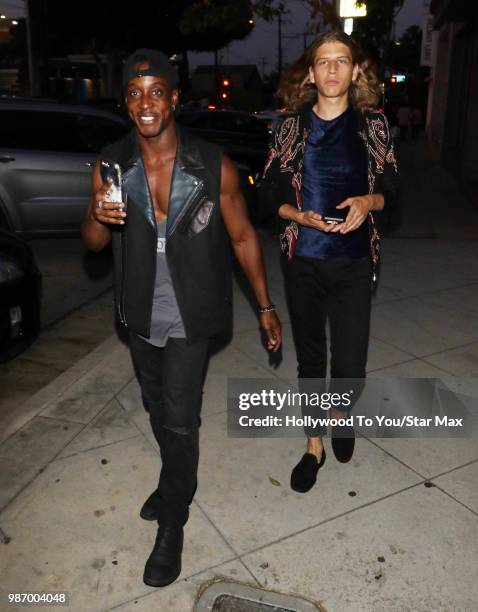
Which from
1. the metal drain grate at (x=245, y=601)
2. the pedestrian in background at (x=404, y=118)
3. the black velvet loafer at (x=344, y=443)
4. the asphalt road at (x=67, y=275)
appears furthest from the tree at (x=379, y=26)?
the pedestrian in background at (x=404, y=118)

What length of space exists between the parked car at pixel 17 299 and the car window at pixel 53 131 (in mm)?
3337

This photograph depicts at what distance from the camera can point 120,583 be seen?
2771 millimetres

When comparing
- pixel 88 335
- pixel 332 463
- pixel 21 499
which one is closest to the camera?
pixel 21 499

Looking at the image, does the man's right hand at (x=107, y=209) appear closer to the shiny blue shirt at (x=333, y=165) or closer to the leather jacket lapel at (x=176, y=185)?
the leather jacket lapel at (x=176, y=185)

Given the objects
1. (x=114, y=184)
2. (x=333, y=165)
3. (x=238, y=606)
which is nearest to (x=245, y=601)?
(x=238, y=606)

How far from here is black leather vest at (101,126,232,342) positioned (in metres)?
2.64

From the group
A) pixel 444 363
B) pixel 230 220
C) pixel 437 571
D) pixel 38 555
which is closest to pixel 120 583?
pixel 38 555

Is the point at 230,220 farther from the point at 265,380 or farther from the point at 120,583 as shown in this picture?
the point at 265,380

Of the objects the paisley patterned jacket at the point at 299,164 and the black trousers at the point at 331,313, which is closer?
the paisley patterned jacket at the point at 299,164

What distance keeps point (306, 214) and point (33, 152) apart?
6.08m

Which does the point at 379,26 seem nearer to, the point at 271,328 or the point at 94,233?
the point at 271,328

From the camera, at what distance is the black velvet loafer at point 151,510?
10.4 feet

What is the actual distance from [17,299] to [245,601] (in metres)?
2.98

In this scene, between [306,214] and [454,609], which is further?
[306,214]
